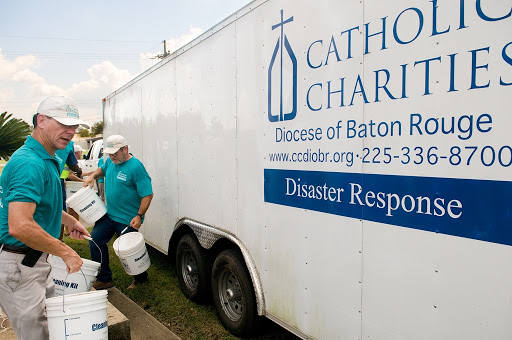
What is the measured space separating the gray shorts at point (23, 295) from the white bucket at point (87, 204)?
7.07 ft

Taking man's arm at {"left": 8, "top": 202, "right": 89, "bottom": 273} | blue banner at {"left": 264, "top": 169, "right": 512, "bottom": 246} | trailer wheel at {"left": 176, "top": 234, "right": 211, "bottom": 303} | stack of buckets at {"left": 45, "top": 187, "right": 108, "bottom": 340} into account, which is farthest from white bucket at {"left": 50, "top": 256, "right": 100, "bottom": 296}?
blue banner at {"left": 264, "top": 169, "right": 512, "bottom": 246}

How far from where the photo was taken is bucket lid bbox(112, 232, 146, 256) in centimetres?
441

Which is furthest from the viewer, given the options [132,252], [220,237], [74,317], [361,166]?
[132,252]

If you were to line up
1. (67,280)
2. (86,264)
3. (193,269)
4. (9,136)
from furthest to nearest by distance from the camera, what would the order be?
(9,136) < (193,269) < (67,280) < (86,264)

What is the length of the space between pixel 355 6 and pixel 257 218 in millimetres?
1698

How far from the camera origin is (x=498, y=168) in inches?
62.2

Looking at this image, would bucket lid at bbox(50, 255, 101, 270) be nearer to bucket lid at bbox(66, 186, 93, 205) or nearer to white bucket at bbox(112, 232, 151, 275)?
white bucket at bbox(112, 232, 151, 275)

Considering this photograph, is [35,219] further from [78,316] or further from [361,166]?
[361,166]

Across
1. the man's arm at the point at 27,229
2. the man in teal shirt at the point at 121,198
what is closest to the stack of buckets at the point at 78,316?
the man's arm at the point at 27,229

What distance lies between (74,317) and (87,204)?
248cm

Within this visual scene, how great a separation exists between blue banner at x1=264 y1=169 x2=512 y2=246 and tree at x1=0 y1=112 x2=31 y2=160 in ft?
30.5

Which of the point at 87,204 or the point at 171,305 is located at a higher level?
the point at 87,204

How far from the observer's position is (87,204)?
4.64 meters

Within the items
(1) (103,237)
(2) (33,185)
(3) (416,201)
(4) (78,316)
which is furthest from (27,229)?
(1) (103,237)
